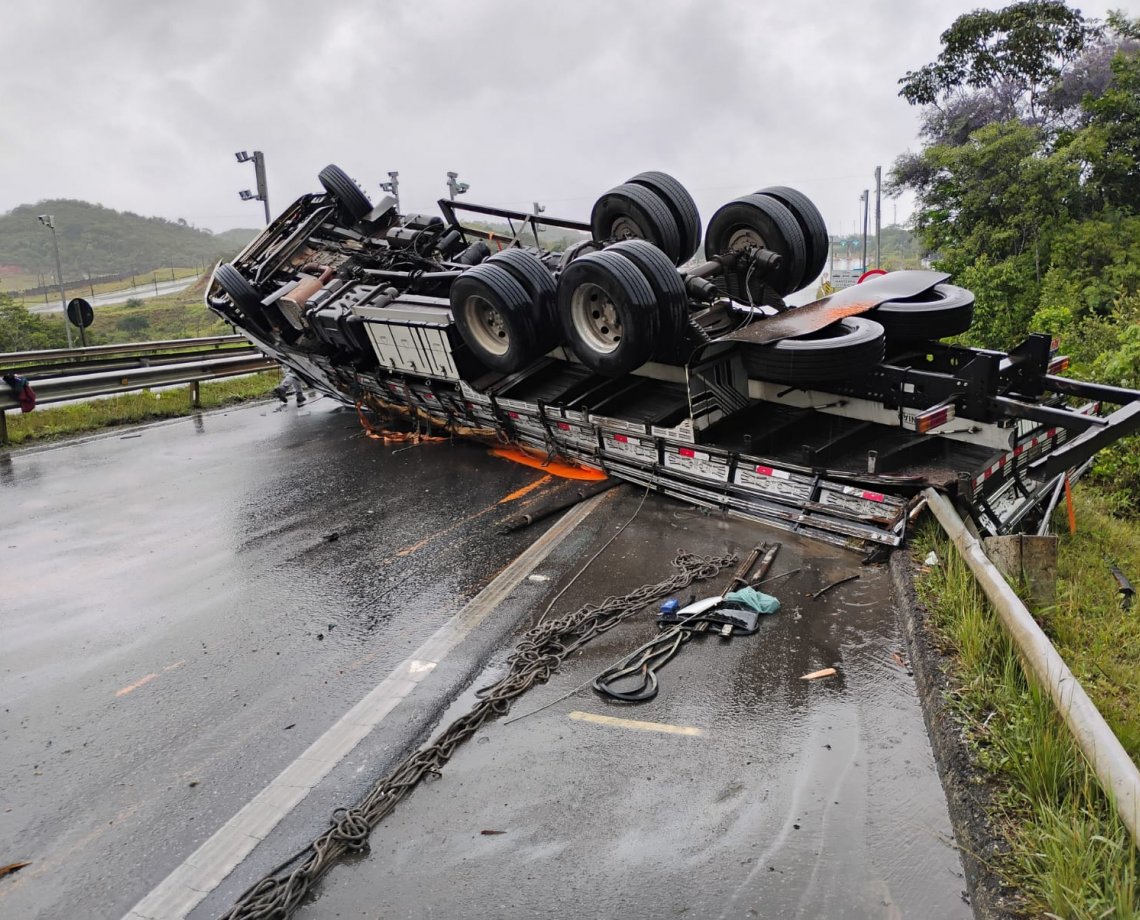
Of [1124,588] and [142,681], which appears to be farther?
[1124,588]

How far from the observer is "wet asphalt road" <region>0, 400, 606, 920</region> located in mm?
3094

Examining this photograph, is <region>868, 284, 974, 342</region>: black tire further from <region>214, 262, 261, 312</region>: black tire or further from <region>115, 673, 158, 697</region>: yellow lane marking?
<region>214, 262, 261, 312</region>: black tire

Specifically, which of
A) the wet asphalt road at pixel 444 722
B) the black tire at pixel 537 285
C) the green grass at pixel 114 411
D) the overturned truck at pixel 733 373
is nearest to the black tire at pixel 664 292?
the overturned truck at pixel 733 373

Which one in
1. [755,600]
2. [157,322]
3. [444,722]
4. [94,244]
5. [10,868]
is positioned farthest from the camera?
[94,244]

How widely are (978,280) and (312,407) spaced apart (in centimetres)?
1444

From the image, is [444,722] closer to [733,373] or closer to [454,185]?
[733,373]

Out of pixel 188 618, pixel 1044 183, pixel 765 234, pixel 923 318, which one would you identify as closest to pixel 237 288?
pixel 188 618

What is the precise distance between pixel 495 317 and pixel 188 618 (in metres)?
3.74

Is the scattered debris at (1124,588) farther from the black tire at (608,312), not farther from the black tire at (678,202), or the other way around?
the black tire at (678,202)

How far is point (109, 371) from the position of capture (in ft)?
40.4

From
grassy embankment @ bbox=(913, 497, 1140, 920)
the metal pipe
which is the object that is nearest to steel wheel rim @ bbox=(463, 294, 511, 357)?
grassy embankment @ bbox=(913, 497, 1140, 920)

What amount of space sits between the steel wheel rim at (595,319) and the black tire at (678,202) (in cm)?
229

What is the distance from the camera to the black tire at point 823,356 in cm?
546

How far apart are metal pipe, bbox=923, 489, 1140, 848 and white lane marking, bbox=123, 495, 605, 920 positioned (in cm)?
268
